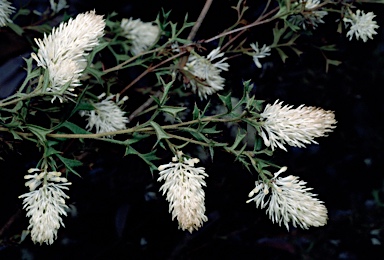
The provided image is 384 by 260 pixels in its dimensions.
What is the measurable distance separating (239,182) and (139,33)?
1.37ft

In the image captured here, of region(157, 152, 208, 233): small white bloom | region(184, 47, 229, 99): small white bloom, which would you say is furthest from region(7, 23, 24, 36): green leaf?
region(157, 152, 208, 233): small white bloom

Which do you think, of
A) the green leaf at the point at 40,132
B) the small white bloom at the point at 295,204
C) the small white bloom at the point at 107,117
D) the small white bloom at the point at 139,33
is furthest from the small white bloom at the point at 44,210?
the small white bloom at the point at 139,33

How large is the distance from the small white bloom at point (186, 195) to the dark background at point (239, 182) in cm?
31

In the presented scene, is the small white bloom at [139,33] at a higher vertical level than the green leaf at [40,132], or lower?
lower

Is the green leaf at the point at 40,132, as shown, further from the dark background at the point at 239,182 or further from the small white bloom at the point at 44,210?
the dark background at the point at 239,182

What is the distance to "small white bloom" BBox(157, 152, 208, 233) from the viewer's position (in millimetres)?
647

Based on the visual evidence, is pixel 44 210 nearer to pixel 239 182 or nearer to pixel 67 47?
pixel 67 47

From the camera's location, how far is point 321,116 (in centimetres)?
67

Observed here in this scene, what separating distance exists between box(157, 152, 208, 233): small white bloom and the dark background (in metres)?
0.31

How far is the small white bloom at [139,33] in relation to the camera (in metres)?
1.06

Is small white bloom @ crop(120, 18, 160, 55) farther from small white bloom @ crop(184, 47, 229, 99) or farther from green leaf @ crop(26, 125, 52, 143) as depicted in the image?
green leaf @ crop(26, 125, 52, 143)

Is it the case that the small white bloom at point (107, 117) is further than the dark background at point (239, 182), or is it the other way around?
the dark background at point (239, 182)

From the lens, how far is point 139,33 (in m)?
1.06

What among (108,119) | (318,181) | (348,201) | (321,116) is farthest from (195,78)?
(348,201)
